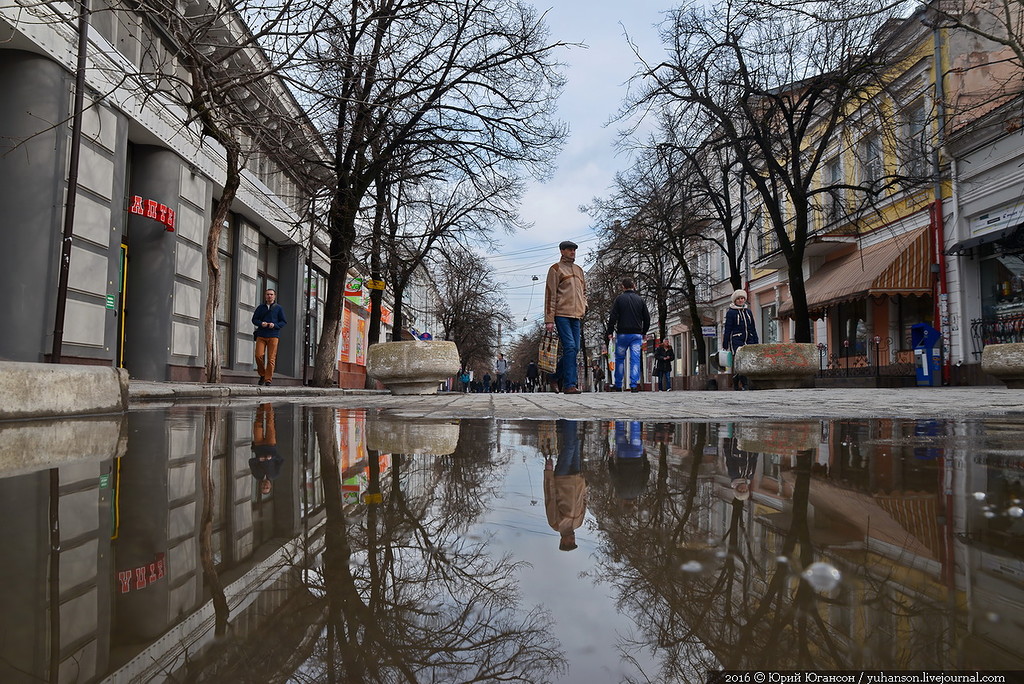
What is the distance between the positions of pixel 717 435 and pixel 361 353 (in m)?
31.4

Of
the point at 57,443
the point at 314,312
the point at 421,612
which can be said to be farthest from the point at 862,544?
the point at 314,312

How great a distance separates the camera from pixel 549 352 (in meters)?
9.88

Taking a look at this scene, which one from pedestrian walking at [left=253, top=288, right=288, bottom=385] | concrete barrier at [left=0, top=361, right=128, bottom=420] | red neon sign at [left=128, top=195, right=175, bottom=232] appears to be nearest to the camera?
concrete barrier at [left=0, top=361, right=128, bottom=420]

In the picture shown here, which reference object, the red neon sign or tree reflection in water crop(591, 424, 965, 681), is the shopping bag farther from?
tree reflection in water crop(591, 424, 965, 681)

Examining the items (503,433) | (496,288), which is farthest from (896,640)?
(496,288)

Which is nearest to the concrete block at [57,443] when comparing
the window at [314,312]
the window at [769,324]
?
the window at [314,312]

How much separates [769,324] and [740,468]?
29715 mm

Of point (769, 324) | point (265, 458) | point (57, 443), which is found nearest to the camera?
point (265, 458)

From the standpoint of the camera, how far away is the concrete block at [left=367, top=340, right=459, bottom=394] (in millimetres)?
9477

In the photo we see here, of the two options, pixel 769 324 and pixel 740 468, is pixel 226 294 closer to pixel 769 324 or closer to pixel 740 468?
pixel 740 468

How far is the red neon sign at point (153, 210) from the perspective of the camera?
1188cm

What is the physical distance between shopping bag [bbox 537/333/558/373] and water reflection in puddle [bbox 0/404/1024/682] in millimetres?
7761

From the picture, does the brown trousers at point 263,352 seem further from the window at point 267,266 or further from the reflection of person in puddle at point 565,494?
the reflection of person in puddle at point 565,494

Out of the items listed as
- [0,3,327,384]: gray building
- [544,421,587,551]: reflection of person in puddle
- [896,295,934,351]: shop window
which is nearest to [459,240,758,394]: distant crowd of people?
[0,3,327,384]: gray building
